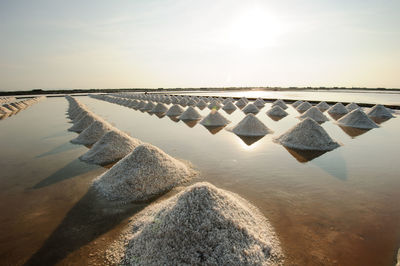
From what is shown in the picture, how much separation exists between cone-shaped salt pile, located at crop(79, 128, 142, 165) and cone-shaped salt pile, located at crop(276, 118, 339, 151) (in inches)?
267

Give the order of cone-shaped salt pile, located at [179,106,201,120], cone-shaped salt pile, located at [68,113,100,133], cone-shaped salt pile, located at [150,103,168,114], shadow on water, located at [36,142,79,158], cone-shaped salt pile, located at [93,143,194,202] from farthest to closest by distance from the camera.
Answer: cone-shaped salt pile, located at [150,103,168,114]
cone-shaped salt pile, located at [179,106,201,120]
cone-shaped salt pile, located at [68,113,100,133]
shadow on water, located at [36,142,79,158]
cone-shaped salt pile, located at [93,143,194,202]

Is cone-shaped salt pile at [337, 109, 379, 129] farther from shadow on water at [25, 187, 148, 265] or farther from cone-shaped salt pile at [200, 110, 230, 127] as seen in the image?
shadow on water at [25, 187, 148, 265]

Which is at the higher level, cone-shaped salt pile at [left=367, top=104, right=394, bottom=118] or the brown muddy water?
cone-shaped salt pile at [left=367, top=104, right=394, bottom=118]

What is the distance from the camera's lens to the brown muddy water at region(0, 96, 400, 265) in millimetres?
3373

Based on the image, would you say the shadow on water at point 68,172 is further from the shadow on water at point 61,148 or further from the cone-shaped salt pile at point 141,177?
the shadow on water at point 61,148

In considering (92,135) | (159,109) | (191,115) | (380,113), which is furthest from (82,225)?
(380,113)

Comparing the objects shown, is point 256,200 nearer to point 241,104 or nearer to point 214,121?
point 214,121

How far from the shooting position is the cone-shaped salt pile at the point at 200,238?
113 inches

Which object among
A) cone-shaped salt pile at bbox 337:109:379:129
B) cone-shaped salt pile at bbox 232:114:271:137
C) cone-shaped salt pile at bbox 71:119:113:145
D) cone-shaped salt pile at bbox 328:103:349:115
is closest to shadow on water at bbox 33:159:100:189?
cone-shaped salt pile at bbox 71:119:113:145

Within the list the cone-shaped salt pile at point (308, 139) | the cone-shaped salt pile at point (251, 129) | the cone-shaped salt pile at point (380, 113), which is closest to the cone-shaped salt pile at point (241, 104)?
the cone-shaped salt pile at point (380, 113)

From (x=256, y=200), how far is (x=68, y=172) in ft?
18.5

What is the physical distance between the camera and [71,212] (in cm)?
438

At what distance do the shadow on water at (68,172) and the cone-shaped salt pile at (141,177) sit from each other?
1.19m

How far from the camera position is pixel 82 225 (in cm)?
396
